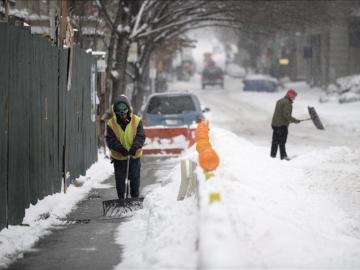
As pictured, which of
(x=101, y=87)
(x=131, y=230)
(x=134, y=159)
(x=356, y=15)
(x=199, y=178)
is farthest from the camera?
(x=356, y=15)

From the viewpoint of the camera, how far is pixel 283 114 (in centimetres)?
1767

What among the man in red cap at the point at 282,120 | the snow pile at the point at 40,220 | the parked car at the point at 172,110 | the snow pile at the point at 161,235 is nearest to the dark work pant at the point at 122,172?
the snow pile at the point at 161,235

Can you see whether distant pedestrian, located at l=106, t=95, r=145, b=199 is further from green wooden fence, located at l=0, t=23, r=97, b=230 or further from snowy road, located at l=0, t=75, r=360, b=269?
green wooden fence, located at l=0, t=23, r=97, b=230

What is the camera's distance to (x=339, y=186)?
12.9m

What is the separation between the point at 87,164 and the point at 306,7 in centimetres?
1656

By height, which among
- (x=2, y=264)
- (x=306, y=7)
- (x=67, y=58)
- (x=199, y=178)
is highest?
(x=306, y=7)

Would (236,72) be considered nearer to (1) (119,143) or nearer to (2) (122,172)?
(2) (122,172)

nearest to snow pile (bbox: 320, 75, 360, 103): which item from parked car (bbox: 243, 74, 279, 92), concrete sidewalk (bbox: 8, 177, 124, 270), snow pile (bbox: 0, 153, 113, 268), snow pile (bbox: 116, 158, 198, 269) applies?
parked car (bbox: 243, 74, 279, 92)

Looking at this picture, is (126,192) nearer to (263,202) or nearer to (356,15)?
(263,202)

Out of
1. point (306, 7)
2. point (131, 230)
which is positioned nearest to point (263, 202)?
point (131, 230)

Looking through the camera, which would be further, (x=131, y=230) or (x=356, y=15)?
(x=356, y=15)

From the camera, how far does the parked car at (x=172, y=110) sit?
21234mm

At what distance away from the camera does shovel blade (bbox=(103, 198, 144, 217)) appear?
1071 centimetres

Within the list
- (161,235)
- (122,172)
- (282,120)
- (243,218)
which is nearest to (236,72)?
(282,120)
